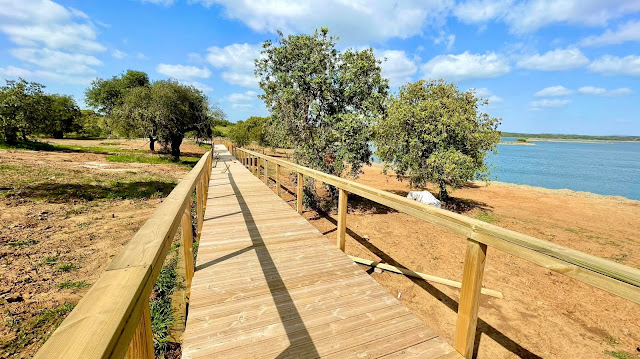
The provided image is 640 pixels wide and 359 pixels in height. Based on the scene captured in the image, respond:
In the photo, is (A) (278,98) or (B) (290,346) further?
(A) (278,98)

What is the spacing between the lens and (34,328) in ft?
10.5

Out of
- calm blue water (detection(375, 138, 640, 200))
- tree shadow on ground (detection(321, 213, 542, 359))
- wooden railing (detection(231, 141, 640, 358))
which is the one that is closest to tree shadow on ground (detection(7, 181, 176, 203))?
tree shadow on ground (detection(321, 213, 542, 359))

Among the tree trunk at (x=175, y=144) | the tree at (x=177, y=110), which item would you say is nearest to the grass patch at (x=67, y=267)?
the tree at (x=177, y=110)

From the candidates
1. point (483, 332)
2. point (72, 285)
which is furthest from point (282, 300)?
point (72, 285)

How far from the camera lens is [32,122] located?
19938 millimetres

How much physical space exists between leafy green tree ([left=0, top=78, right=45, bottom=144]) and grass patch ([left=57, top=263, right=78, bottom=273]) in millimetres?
22816

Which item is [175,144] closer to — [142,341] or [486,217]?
[486,217]

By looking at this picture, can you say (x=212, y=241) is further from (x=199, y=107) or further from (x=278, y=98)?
(x=199, y=107)

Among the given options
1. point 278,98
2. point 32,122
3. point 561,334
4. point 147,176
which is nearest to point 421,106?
point 278,98

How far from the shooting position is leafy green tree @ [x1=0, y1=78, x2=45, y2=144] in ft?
61.9

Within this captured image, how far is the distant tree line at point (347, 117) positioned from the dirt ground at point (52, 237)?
17.9 ft

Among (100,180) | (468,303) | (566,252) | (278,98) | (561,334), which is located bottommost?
(561,334)

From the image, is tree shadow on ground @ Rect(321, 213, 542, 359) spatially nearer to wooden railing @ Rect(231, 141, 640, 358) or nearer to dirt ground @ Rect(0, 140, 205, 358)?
wooden railing @ Rect(231, 141, 640, 358)

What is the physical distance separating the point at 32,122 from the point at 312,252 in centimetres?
2694
